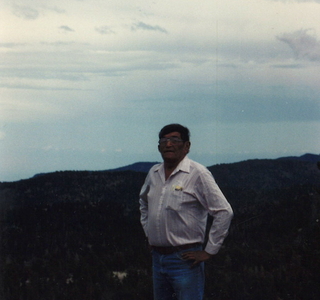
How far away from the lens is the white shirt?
377 cm

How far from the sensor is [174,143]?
3938 mm

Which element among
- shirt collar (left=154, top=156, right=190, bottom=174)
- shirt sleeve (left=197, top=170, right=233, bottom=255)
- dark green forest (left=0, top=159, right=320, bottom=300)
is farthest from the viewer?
dark green forest (left=0, top=159, right=320, bottom=300)

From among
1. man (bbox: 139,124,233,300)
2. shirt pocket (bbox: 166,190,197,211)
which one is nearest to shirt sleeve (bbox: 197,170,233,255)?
man (bbox: 139,124,233,300)

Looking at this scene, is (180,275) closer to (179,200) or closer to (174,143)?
Result: (179,200)

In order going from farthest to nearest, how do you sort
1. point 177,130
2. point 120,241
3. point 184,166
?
point 120,241, point 177,130, point 184,166

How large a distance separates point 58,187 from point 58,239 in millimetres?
5578

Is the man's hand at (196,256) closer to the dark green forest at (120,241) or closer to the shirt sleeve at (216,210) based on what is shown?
the shirt sleeve at (216,210)

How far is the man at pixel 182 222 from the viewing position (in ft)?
12.4

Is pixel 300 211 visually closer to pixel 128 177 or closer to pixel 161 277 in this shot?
pixel 128 177

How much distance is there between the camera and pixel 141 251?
10.1 meters

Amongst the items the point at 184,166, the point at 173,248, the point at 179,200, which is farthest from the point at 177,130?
the point at 173,248

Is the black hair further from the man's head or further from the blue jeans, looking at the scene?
the blue jeans

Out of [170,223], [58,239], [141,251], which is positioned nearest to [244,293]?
[141,251]

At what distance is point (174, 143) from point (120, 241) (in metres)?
7.74
